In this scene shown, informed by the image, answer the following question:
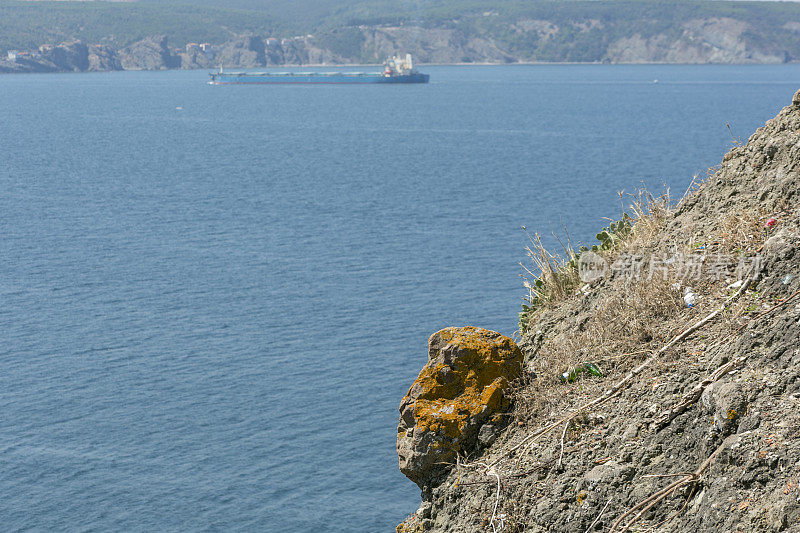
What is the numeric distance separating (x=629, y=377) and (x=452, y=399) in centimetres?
159

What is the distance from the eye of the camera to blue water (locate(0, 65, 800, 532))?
31.2 m

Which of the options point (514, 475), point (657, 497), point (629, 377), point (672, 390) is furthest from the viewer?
point (629, 377)

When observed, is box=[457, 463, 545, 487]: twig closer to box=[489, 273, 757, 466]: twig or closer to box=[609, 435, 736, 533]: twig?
box=[489, 273, 757, 466]: twig

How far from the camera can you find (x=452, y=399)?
805cm

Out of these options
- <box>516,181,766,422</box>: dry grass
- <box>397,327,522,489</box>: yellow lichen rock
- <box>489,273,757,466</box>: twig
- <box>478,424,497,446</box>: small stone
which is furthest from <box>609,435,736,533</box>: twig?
<box>397,327,522,489</box>: yellow lichen rock

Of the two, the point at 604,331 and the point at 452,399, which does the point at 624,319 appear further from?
the point at 452,399

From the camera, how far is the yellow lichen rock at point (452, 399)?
7.93 meters

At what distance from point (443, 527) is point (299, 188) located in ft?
250

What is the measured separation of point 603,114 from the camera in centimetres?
15125

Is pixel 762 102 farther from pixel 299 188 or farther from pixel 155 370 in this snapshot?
pixel 155 370

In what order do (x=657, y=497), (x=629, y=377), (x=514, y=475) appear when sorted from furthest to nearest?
(x=629, y=377)
(x=514, y=475)
(x=657, y=497)

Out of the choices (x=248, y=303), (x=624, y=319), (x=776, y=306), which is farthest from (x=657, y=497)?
(x=248, y=303)

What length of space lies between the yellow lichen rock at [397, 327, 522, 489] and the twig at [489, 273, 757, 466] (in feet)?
1.74

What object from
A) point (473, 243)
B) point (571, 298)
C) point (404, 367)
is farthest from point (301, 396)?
point (571, 298)
